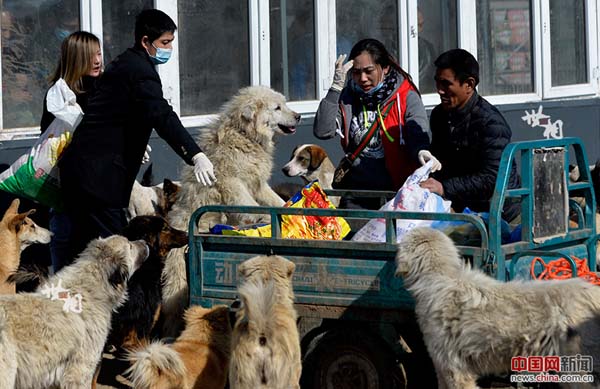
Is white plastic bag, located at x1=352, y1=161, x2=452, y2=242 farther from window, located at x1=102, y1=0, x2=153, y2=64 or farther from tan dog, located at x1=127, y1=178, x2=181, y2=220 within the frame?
window, located at x1=102, y1=0, x2=153, y2=64

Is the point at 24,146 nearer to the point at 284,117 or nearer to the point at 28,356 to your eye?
the point at 284,117

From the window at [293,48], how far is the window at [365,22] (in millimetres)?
389

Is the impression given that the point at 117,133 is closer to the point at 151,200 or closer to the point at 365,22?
the point at 151,200

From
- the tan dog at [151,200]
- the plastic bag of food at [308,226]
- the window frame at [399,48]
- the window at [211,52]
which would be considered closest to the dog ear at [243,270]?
the plastic bag of food at [308,226]

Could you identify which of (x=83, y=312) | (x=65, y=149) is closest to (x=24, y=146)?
(x=65, y=149)

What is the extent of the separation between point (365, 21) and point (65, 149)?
512 cm

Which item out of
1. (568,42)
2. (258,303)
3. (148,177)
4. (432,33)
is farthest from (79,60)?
(568,42)

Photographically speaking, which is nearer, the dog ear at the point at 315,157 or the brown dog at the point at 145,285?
the brown dog at the point at 145,285

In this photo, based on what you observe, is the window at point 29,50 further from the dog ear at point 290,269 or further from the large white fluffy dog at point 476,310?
the large white fluffy dog at point 476,310

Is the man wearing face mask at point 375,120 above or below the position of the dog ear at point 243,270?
above

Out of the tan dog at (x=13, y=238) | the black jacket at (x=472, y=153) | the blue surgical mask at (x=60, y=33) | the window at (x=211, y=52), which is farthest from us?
the window at (x=211, y=52)

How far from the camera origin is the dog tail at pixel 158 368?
18.2ft

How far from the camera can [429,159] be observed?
6637 mm

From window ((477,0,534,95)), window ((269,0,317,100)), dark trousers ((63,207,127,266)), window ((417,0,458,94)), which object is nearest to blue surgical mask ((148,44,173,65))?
dark trousers ((63,207,127,266))
